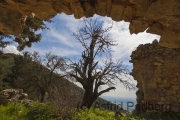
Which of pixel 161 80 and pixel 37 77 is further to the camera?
pixel 37 77

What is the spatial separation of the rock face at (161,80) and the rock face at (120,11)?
6.20 m

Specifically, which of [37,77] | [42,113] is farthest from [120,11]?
[37,77]

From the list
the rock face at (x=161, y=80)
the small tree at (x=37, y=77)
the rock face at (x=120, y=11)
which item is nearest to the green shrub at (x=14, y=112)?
the rock face at (x=120, y=11)

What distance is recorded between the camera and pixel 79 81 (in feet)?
44.8

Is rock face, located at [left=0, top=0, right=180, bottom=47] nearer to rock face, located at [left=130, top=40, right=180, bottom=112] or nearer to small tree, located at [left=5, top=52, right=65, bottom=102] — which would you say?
rock face, located at [left=130, top=40, right=180, bottom=112]

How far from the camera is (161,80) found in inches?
344

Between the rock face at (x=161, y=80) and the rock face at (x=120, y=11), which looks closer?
the rock face at (x=120, y=11)

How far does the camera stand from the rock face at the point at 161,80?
27.8ft

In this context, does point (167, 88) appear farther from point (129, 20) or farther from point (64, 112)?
point (129, 20)

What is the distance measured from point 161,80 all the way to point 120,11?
672cm

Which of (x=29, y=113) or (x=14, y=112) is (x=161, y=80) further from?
(x=14, y=112)

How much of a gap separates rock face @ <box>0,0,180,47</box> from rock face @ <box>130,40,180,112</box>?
20.3 feet

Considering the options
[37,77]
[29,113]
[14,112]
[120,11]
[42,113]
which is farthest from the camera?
[37,77]

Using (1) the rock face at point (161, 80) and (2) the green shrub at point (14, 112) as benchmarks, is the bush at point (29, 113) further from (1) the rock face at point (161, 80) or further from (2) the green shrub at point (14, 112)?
(1) the rock face at point (161, 80)
